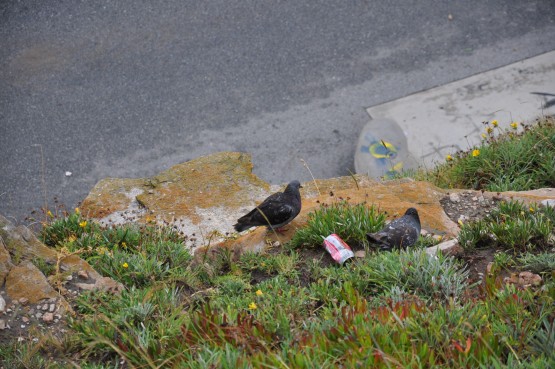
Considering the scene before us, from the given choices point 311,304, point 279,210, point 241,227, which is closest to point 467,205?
point 279,210

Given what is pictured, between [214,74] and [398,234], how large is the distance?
5929 mm

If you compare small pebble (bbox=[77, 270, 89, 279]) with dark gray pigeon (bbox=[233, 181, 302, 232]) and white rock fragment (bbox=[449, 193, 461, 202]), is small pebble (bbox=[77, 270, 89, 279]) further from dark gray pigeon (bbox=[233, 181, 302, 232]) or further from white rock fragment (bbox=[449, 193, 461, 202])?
white rock fragment (bbox=[449, 193, 461, 202])

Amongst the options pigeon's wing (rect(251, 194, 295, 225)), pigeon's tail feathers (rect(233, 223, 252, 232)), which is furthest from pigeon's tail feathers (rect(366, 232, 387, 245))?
pigeon's tail feathers (rect(233, 223, 252, 232))

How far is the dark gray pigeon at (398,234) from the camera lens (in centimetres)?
525

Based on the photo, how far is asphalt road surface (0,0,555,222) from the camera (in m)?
9.49

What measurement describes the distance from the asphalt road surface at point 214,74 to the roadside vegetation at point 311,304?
3.47 meters

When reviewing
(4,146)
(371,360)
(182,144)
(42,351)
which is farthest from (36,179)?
(371,360)

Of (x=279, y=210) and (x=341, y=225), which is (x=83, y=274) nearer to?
(x=279, y=210)

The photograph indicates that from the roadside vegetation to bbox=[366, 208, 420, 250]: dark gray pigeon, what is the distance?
0.11 meters

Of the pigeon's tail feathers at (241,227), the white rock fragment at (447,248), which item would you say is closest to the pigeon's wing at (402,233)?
the white rock fragment at (447,248)

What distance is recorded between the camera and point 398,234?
5262 millimetres

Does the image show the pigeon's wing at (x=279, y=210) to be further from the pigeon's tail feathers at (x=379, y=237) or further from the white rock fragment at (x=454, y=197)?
the white rock fragment at (x=454, y=197)

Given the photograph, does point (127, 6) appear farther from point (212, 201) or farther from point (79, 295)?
point (79, 295)

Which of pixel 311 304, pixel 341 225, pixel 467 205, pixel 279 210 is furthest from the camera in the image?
pixel 467 205
